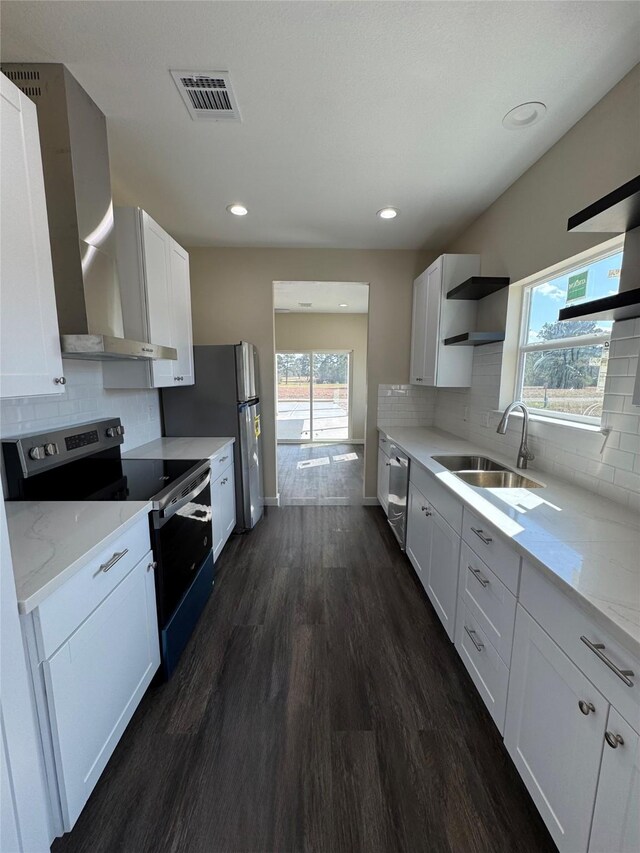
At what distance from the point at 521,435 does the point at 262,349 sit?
2554 mm

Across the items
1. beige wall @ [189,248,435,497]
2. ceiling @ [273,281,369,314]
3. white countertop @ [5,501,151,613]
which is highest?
ceiling @ [273,281,369,314]

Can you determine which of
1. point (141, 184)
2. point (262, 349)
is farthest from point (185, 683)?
point (141, 184)

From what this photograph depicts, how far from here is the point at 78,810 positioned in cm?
103

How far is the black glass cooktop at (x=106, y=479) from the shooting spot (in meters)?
1.52

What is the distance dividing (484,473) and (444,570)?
74 centimetres

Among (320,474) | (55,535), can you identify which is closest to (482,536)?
(55,535)

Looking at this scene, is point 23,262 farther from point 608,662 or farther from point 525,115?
point 525,115

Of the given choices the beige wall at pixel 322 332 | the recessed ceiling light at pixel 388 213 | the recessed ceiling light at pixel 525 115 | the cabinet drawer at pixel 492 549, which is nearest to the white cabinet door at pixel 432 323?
the recessed ceiling light at pixel 388 213

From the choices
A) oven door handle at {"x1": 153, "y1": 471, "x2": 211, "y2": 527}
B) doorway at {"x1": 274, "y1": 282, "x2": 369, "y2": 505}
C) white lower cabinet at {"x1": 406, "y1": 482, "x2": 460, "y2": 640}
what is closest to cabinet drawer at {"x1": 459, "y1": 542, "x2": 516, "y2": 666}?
white lower cabinet at {"x1": 406, "y1": 482, "x2": 460, "y2": 640}

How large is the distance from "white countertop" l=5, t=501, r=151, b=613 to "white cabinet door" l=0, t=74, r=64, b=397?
49 centimetres

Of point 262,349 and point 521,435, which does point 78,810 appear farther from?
point 262,349

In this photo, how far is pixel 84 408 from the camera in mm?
1940

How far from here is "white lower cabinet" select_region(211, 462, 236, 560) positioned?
2463 mm

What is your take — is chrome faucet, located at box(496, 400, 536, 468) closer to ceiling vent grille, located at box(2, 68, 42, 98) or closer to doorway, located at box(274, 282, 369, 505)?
ceiling vent grille, located at box(2, 68, 42, 98)
